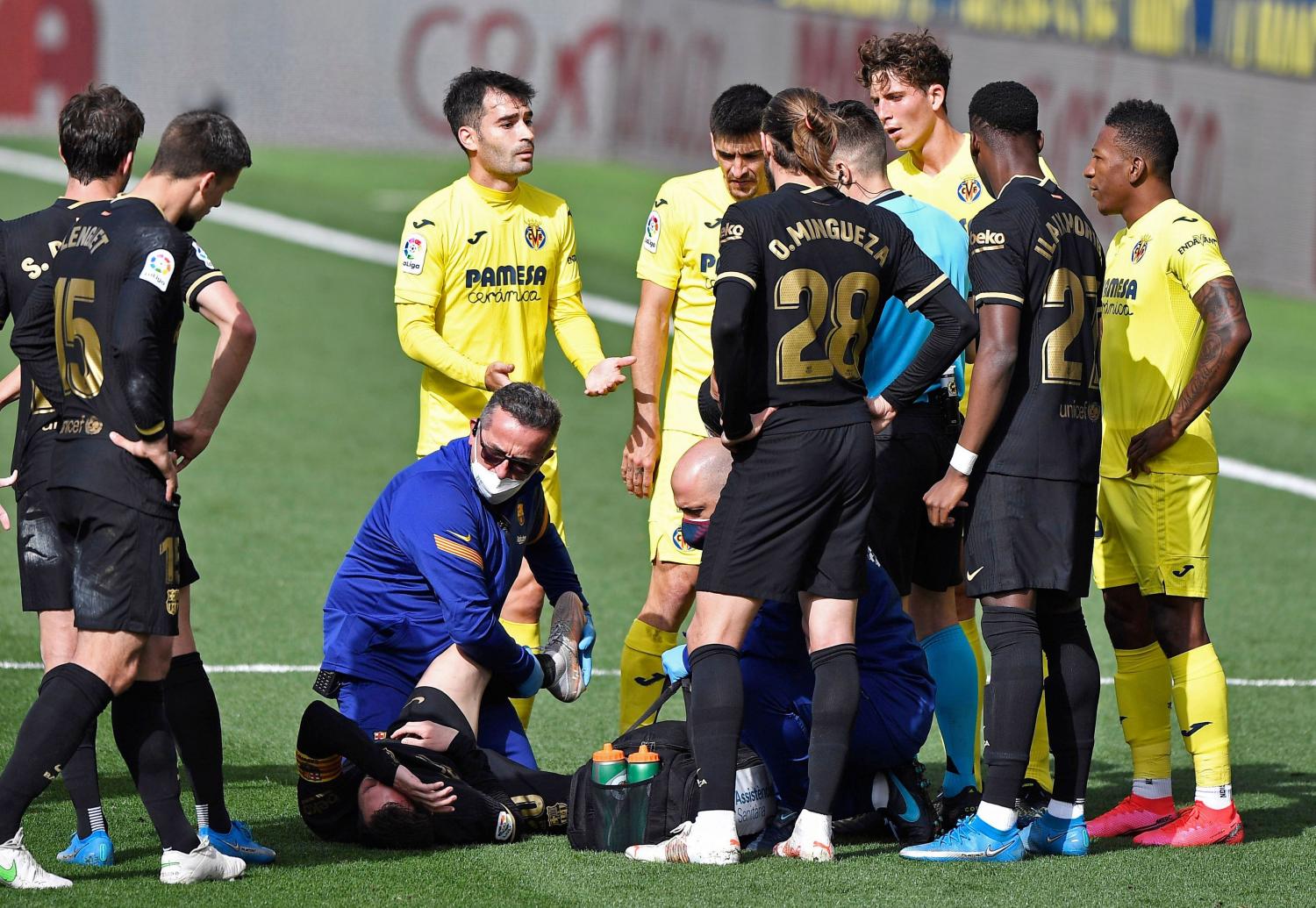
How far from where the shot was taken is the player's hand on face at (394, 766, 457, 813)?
521cm

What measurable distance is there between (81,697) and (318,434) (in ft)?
25.5

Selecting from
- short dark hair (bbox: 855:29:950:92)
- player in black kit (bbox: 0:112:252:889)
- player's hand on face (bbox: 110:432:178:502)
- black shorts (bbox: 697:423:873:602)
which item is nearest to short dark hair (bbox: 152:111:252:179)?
player in black kit (bbox: 0:112:252:889)

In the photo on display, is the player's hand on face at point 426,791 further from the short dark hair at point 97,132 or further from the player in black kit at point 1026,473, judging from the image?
the short dark hair at point 97,132

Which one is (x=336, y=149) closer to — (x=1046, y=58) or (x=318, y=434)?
(x=1046, y=58)

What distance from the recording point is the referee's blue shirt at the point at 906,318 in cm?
584

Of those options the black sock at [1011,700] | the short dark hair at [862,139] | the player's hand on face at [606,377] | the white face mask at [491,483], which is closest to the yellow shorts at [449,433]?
the player's hand on face at [606,377]

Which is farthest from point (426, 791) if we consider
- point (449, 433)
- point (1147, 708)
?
point (1147, 708)

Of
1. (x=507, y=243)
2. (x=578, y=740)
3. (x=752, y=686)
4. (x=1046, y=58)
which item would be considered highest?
(x=1046, y=58)

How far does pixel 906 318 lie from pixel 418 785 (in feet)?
7.11

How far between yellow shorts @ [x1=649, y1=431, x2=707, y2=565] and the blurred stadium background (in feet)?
2.83

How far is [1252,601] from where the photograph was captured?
9.32 metres

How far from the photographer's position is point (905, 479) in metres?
5.71

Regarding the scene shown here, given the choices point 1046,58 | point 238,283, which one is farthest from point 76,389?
point 1046,58

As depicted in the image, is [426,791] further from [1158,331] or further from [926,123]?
[926,123]
